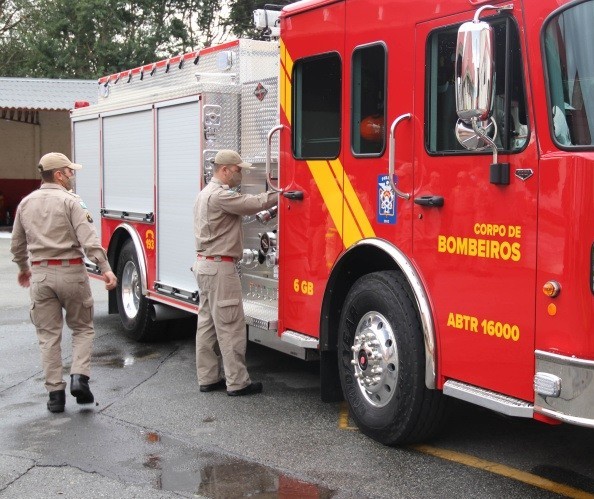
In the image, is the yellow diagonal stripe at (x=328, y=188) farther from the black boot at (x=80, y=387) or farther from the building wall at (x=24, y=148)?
the building wall at (x=24, y=148)

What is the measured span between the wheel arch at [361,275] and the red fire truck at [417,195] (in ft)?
0.03

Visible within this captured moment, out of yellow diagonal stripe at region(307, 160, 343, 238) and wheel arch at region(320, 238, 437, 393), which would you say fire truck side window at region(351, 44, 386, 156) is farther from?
wheel arch at region(320, 238, 437, 393)

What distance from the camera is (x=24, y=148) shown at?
90.8 ft

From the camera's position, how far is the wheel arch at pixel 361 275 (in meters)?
5.04

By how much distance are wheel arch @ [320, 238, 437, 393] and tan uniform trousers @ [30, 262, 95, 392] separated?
182 cm

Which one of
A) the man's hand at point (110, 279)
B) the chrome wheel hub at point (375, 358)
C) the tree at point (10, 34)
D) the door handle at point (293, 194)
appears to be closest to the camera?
the chrome wheel hub at point (375, 358)

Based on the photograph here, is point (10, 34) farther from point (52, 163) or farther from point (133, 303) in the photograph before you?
point (52, 163)

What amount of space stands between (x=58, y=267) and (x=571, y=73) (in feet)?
12.7

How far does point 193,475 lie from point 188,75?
4.40m

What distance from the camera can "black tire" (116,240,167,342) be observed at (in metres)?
9.06

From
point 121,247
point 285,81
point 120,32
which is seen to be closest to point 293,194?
point 285,81

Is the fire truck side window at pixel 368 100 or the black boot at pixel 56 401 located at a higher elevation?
the fire truck side window at pixel 368 100

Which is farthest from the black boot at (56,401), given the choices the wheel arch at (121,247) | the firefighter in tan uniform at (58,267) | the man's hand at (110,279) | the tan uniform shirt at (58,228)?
the wheel arch at (121,247)

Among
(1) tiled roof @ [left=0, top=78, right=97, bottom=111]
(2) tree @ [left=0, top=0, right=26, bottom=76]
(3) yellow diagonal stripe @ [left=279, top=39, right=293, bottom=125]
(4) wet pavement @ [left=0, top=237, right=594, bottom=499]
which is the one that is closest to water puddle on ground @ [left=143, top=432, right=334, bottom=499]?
(4) wet pavement @ [left=0, top=237, right=594, bottom=499]
